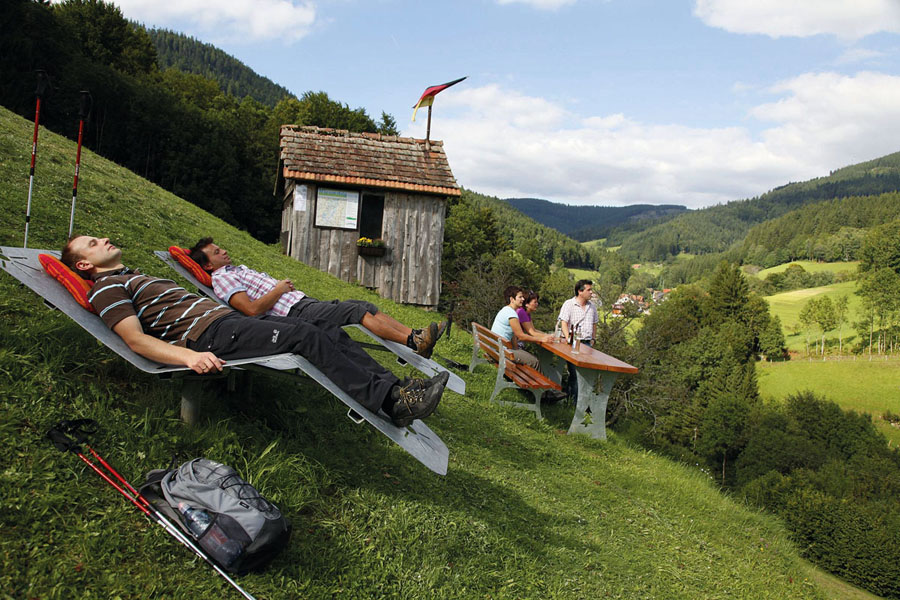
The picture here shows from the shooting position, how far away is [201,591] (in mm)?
2586

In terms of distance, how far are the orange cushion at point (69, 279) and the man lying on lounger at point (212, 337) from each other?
79 millimetres

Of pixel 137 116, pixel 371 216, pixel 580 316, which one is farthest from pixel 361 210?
pixel 137 116

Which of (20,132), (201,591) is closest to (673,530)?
(201,591)

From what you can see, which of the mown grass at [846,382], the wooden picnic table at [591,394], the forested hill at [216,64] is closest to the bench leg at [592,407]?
the wooden picnic table at [591,394]

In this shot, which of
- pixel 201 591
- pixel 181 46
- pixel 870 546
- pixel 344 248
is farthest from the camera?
pixel 181 46

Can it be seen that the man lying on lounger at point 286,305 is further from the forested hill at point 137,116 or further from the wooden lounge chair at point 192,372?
the forested hill at point 137,116

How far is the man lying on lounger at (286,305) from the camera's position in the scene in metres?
4.86

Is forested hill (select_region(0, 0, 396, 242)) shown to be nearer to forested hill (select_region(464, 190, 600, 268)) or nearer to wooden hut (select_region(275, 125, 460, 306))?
wooden hut (select_region(275, 125, 460, 306))

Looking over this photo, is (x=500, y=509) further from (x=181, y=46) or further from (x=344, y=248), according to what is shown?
(x=181, y=46)

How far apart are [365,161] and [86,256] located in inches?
593

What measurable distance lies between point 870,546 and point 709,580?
26.0m

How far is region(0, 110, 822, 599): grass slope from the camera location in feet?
8.70

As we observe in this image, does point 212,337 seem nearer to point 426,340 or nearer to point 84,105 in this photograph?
point 426,340

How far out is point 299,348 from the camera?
11.2 feet
